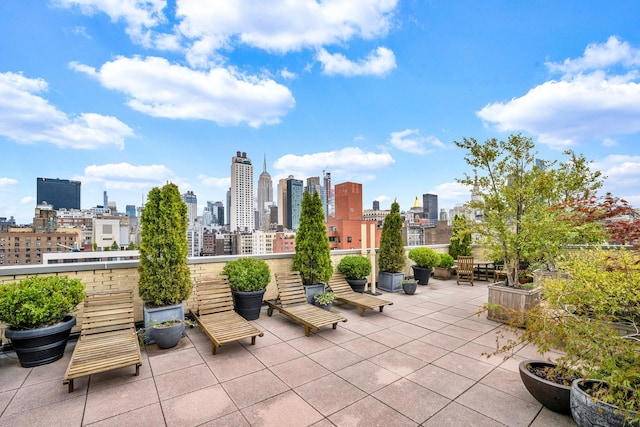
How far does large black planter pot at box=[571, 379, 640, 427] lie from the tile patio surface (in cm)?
41

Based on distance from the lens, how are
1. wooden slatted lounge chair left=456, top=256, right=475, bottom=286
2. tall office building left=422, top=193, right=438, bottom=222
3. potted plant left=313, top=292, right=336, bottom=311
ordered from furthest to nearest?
tall office building left=422, top=193, right=438, bottom=222 → wooden slatted lounge chair left=456, top=256, right=475, bottom=286 → potted plant left=313, top=292, right=336, bottom=311

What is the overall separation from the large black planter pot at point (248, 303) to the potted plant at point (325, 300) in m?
1.52

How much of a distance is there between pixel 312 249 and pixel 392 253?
3.31 meters

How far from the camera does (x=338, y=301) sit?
780 centimetres

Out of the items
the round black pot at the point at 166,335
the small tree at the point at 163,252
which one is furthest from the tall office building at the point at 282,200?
the round black pot at the point at 166,335

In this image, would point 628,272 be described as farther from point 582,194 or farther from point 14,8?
point 14,8

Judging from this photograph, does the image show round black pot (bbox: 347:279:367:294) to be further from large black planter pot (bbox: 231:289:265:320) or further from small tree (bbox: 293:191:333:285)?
large black planter pot (bbox: 231:289:265:320)

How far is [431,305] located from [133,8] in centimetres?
1115

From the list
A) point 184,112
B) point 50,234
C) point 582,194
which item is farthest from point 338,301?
point 50,234

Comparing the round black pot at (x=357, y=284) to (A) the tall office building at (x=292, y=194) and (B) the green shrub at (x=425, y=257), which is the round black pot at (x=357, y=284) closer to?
(B) the green shrub at (x=425, y=257)

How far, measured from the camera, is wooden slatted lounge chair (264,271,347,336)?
535 centimetres

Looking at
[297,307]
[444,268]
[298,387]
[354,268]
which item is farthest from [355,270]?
[444,268]

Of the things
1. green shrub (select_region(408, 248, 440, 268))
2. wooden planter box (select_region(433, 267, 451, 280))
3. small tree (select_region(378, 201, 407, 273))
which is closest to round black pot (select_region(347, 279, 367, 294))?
small tree (select_region(378, 201, 407, 273))

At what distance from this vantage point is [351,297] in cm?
718
